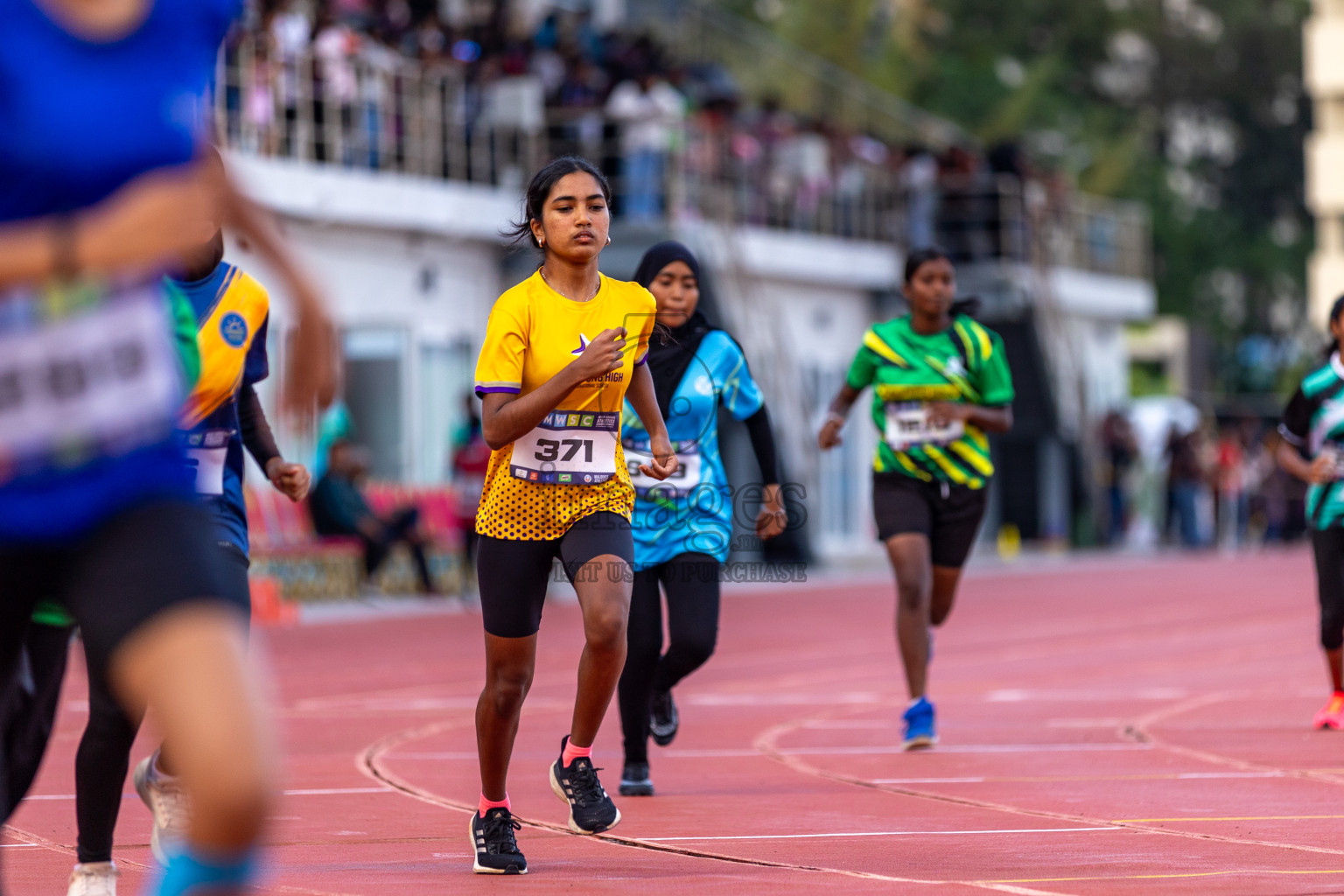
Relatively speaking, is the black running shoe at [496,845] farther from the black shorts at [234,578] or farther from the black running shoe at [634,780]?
the black running shoe at [634,780]

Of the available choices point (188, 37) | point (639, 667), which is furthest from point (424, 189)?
point (188, 37)

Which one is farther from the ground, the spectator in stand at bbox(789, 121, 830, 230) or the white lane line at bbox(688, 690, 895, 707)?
the spectator in stand at bbox(789, 121, 830, 230)

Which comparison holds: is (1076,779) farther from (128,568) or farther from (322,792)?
(128,568)

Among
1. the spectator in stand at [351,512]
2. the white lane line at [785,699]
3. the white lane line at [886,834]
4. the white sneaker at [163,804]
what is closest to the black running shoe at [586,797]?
the white lane line at [886,834]

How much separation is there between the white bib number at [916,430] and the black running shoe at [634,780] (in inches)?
101

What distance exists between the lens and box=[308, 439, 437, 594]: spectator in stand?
22250mm

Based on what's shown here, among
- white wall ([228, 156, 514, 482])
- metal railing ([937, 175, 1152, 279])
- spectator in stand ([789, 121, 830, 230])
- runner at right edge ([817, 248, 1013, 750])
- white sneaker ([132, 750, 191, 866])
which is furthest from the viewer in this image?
metal railing ([937, 175, 1152, 279])

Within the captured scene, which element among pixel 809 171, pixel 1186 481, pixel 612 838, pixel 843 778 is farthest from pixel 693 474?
pixel 1186 481

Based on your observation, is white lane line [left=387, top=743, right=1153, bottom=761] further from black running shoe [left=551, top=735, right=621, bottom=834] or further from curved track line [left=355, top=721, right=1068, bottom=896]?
black running shoe [left=551, top=735, right=621, bottom=834]

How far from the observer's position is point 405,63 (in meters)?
25.8

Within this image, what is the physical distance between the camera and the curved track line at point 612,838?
6.31m

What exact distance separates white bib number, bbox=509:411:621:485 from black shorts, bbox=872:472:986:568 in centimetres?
380

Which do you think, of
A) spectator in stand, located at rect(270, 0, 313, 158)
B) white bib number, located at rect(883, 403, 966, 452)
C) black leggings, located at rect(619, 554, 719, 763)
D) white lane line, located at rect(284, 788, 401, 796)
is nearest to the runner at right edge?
white bib number, located at rect(883, 403, 966, 452)

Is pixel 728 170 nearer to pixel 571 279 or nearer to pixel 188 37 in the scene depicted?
pixel 571 279
